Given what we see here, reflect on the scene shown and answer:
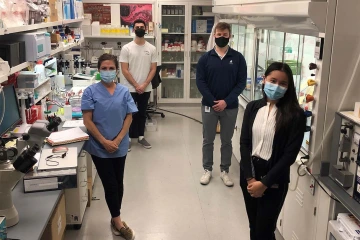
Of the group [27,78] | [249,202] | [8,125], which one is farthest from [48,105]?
[249,202]

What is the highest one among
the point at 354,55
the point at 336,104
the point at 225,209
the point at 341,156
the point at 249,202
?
the point at 354,55

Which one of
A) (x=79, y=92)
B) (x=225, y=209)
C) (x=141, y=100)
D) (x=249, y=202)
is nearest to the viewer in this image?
(x=249, y=202)

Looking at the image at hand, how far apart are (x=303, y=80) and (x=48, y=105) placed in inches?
101

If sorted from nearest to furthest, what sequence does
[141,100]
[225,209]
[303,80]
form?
[303,80] → [225,209] → [141,100]

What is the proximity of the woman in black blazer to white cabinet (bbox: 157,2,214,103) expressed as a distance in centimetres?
486

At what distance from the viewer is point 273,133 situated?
2.19 meters

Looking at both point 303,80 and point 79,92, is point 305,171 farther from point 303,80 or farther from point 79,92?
point 79,92

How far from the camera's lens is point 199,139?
5.51 m

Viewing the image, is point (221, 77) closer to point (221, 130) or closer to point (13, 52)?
point (221, 130)

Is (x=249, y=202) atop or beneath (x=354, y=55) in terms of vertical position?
beneath

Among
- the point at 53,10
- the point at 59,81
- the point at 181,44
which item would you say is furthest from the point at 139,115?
the point at 181,44

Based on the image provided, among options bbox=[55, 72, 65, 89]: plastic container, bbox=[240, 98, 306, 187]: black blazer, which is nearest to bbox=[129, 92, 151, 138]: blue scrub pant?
bbox=[55, 72, 65, 89]: plastic container

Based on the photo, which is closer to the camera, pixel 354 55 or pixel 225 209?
pixel 354 55

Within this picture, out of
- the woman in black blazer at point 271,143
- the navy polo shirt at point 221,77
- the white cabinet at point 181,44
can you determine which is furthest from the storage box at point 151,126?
the woman in black blazer at point 271,143
